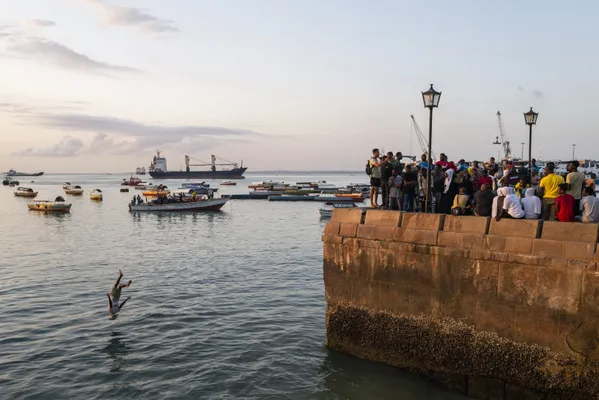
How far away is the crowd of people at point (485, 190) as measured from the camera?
9484 mm

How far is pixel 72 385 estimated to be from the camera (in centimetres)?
1117

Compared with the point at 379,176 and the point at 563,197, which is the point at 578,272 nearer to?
the point at 563,197

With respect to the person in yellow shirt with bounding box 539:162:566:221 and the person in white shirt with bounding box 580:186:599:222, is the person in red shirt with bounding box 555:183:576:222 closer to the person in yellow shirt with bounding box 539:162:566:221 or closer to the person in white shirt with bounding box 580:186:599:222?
the person in white shirt with bounding box 580:186:599:222

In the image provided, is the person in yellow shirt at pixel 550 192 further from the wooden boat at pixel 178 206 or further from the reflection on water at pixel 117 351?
the wooden boat at pixel 178 206

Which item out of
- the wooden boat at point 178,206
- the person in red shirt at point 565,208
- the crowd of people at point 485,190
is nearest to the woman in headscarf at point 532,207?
the crowd of people at point 485,190

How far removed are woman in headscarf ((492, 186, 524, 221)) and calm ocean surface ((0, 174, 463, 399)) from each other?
159 inches

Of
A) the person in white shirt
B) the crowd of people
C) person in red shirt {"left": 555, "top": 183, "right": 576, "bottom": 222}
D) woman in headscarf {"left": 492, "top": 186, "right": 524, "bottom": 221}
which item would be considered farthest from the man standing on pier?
the person in white shirt

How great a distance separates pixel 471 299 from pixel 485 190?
8.00 ft

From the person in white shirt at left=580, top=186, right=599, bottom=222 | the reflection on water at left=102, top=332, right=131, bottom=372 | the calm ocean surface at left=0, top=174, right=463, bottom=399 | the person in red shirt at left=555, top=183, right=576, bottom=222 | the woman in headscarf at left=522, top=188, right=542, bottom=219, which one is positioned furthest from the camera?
the reflection on water at left=102, top=332, right=131, bottom=372

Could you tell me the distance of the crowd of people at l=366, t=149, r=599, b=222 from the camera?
948cm

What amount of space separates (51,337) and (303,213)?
44.4 metres

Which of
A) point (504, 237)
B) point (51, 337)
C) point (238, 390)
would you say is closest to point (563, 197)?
point (504, 237)

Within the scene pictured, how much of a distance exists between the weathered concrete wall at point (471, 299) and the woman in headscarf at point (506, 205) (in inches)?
19.2

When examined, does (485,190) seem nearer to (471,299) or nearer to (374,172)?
(471,299)
